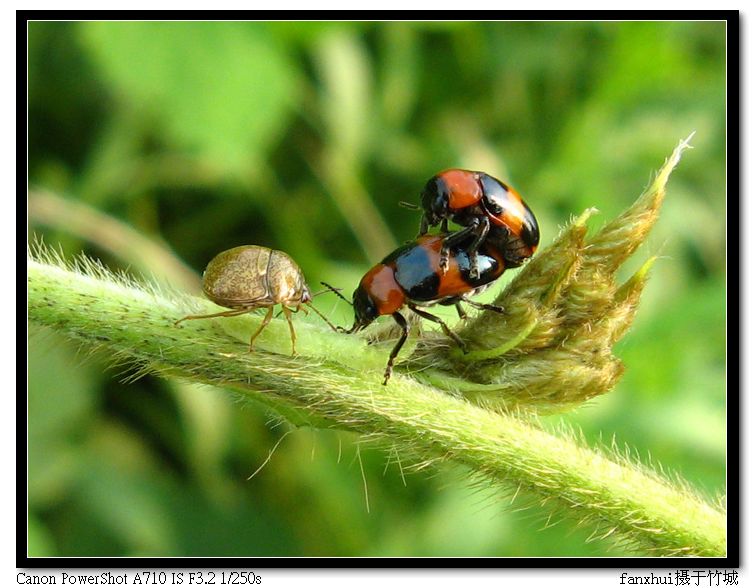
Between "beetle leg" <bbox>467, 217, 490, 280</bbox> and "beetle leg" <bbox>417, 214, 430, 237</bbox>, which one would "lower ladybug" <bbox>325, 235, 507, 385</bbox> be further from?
"beetle leg" <bbox>417, 214, 430, 237</bbox>

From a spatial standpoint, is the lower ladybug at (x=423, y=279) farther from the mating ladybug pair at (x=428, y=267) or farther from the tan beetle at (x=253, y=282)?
the tan beetle at (x=253, y=282)

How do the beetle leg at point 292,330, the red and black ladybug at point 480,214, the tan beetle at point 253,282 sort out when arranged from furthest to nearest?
the red and black ladybug at point 480,214
the tan beetle at point 253,282
the beetle leg at point 292,330

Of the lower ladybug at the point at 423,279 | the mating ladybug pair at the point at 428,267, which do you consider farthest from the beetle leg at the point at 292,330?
the lower ladybug at the point at 423,279

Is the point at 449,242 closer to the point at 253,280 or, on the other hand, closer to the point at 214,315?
the point at 253,280

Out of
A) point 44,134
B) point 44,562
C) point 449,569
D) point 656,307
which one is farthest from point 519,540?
point 44,134

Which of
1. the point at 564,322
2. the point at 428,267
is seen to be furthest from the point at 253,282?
the point at 564,322

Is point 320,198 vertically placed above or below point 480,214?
above

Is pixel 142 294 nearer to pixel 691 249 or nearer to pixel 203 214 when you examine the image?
pixel 203 214
